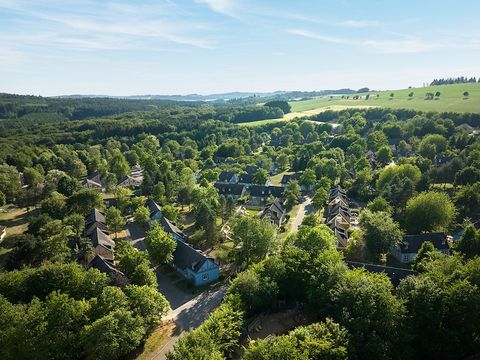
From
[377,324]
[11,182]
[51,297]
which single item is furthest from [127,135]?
[377,324]

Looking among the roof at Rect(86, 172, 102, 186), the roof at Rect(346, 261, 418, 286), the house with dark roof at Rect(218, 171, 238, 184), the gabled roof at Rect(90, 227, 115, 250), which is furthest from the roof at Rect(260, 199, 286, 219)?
the roof at Rect(86, 172, 102, 186)

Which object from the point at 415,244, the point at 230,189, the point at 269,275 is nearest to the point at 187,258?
the point at 269,275

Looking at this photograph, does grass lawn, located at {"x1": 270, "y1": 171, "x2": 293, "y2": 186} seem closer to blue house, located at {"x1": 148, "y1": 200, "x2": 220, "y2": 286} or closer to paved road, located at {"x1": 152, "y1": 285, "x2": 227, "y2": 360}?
blue house, located at {"x1": 148, "y1": 200, "x2": 220, "y2": 286}

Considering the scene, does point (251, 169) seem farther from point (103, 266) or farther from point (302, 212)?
point (103, 266)

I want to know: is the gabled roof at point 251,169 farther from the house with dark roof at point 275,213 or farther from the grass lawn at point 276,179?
the house with dark roof at point 275,213

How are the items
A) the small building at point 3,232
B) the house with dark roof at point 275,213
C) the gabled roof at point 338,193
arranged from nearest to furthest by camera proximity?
the small building at point 3,232 < the house with dark roof at point 275,213 < the gabled roof at point 338,193

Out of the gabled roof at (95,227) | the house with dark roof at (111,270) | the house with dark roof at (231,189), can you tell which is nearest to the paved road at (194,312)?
the house with dark roof at (111,270)
